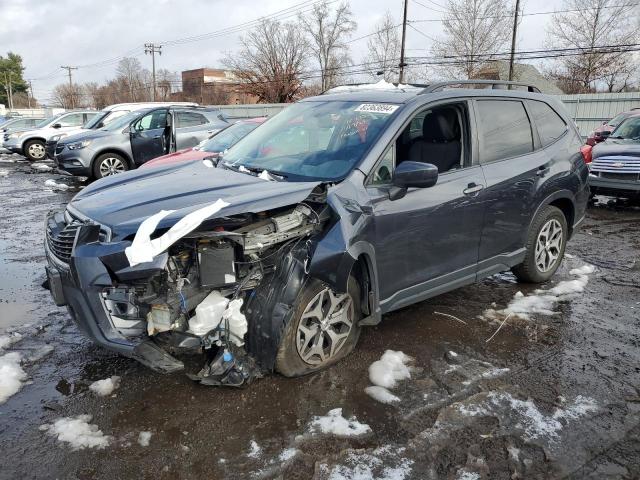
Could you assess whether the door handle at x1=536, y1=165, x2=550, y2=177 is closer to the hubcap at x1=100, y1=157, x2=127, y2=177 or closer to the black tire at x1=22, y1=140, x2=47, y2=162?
the hubcap at x1=100, y1=157, x2=127, y2=177

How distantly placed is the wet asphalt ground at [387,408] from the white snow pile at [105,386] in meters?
0.05

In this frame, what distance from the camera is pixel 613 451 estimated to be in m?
2.71

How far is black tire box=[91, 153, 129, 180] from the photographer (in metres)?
11.7

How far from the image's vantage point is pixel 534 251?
16.1 ft

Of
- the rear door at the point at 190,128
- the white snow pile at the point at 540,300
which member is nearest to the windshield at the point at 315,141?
the white snow pile at the point at 540,300

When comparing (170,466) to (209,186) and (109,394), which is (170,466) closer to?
(109,394)

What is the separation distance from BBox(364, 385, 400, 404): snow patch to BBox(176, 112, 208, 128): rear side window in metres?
9.93

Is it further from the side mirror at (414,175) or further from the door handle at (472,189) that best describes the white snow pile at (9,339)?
the door handle at (472,189)

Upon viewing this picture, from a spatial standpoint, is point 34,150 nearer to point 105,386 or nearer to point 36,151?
point 36,151

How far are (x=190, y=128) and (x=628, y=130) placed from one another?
30.5 ft

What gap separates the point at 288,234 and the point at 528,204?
2527mm

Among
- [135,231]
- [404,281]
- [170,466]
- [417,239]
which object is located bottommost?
[170,466]

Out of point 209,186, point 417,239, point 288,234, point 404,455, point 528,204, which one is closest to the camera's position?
point 404,455

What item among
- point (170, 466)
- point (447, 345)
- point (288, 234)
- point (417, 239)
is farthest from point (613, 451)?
point (170, 466)
